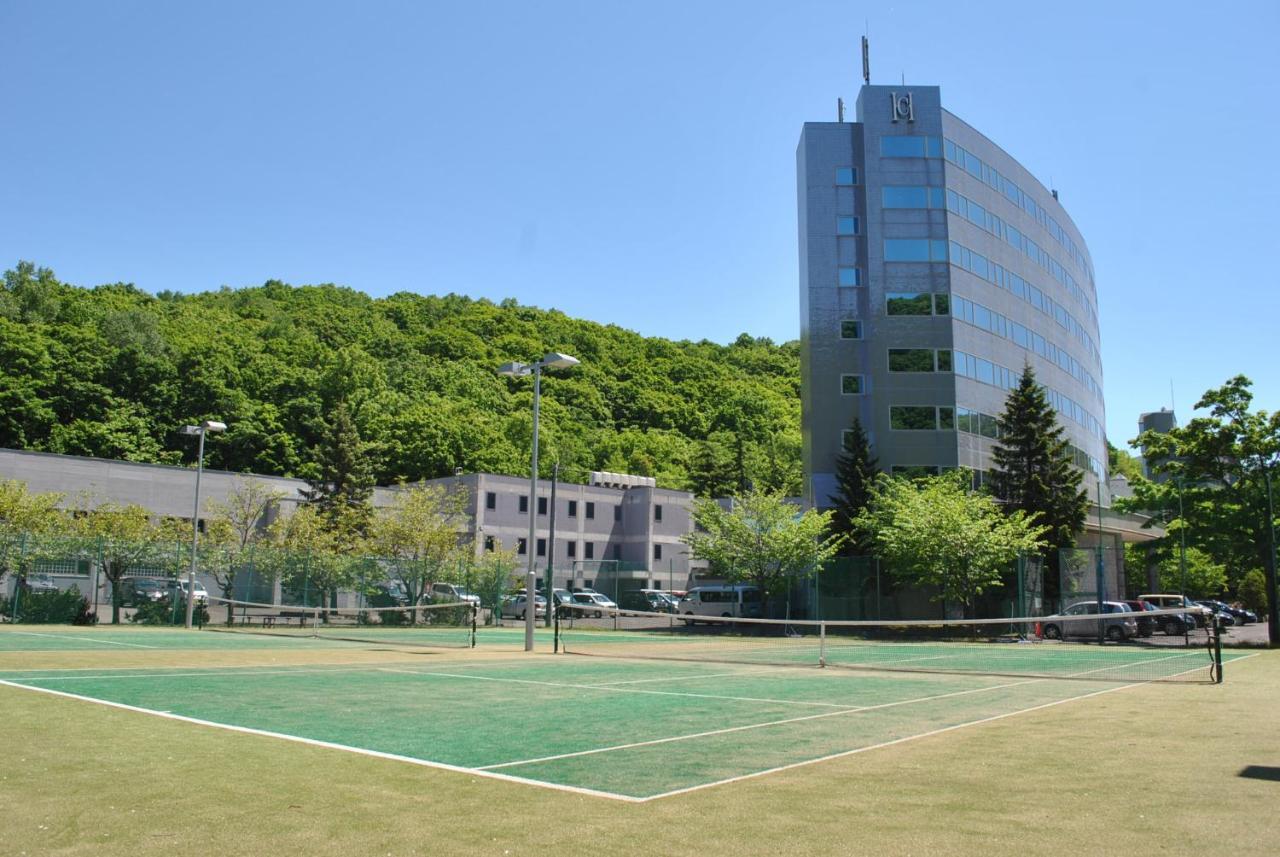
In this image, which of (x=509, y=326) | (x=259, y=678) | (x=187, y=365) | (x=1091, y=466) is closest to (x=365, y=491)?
(x=187, y=365)

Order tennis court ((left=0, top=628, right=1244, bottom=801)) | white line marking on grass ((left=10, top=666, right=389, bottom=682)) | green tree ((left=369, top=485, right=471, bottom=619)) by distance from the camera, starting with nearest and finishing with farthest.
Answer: tennis court ((left=0, top=628, right=1244, bottom=801)), white line marking on grass ((left=10, top=666, right=389, bottom=682)), green tree ((left=369, top=485, right=471, bottom=619))

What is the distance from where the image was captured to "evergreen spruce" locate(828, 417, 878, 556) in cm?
5172

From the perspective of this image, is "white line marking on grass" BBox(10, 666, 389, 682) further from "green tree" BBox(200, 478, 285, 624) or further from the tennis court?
"green tree" BBox(200, 478, 285, 624)

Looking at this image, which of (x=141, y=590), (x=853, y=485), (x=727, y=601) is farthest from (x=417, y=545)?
(x=853, y=485)

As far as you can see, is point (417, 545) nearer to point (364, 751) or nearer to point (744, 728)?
point (744, 728)

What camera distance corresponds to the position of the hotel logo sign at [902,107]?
56750 millimetres

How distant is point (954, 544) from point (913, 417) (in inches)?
558

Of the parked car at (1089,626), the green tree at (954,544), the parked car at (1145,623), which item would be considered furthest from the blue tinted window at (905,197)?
the parked car at (1089,626)

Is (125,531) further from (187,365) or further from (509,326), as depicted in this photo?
(509,326)

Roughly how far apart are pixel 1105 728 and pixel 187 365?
90449 millimetres

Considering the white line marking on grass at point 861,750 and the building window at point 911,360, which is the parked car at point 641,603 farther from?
the white line marking on grass at point 861,750

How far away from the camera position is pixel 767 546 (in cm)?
4450

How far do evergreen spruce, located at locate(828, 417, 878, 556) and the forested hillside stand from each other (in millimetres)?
44023

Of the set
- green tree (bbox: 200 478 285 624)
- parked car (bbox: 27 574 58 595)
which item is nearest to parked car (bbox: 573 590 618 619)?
green tree (bbox: 200 478 285 624)
